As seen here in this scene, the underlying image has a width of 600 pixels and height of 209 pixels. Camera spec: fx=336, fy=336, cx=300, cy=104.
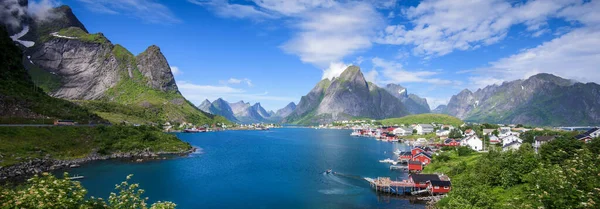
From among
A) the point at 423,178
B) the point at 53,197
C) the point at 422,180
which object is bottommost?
the point at 422,180

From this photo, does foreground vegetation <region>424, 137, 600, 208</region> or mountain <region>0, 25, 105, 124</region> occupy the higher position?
mountain <region>0, 25, 105, 124</region>

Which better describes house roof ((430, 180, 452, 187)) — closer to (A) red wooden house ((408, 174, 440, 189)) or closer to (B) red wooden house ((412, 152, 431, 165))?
(A) red wooden house ((408, 174, 440, 189))

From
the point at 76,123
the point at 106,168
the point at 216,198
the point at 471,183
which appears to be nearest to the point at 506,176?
the point at 471,183

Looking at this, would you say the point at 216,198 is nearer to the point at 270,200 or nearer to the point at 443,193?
the point at 270,200

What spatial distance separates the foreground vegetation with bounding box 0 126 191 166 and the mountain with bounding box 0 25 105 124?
9926mm

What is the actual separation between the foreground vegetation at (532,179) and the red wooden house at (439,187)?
11.7 feet

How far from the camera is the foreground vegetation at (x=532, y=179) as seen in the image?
72.8 feet

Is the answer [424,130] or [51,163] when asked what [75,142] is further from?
[424,130]

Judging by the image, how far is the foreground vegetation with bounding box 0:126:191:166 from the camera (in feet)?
211

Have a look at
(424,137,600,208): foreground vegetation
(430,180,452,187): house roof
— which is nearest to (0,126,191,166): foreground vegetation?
(430,180,452,187): house roof

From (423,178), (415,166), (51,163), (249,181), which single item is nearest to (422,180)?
(423,178)

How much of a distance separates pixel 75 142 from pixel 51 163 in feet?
46.1

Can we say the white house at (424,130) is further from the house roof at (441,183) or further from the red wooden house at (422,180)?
the house roof at (441,183)

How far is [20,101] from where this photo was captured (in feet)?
276
